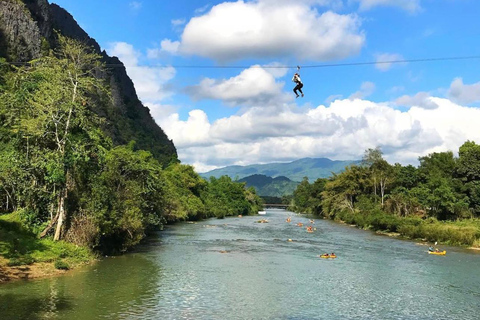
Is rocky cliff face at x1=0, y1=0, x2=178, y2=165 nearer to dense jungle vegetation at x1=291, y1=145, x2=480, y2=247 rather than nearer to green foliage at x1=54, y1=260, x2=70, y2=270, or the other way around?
green foliage at x1=54, y1=260, x2=70, y2=270

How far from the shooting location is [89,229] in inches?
1529

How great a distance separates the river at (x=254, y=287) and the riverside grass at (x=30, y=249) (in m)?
1.68

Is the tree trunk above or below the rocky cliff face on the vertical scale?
below

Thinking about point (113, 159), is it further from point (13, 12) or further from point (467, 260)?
point (13, 12)

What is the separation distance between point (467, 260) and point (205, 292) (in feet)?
114

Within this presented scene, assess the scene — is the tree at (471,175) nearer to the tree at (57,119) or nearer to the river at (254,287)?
the river at (254,287)

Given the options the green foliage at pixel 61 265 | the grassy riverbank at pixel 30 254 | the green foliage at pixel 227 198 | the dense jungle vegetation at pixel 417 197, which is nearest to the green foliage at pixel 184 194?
the green foliage at pixel 227 198

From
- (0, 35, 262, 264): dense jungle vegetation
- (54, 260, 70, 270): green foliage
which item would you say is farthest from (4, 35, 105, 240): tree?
(54, 260, 70, 270): green foliage

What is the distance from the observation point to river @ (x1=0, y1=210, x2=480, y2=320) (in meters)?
25.9

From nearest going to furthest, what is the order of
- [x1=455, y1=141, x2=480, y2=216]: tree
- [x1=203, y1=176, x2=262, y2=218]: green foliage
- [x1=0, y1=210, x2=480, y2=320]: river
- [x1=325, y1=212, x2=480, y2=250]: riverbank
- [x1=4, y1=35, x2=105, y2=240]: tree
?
[x1=0, y1=210, x2=480, y2=320]: river < [x1=4, y1=35, x2=105, y2=240]: tree < [x1=325, y1=212, x2=480, y2=250]: riverbank < [x1=455, y1=141, x2=480, y2=216]: tree < [x1=203, y1=176, x2=262, y2=218]: green foliage

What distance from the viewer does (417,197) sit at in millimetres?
83688


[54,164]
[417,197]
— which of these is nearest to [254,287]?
[54,164]

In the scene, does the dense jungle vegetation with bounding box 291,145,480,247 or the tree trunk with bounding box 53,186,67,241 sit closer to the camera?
the tree trunk with bounding box 53,186,67,241

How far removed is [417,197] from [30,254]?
2873 inches
